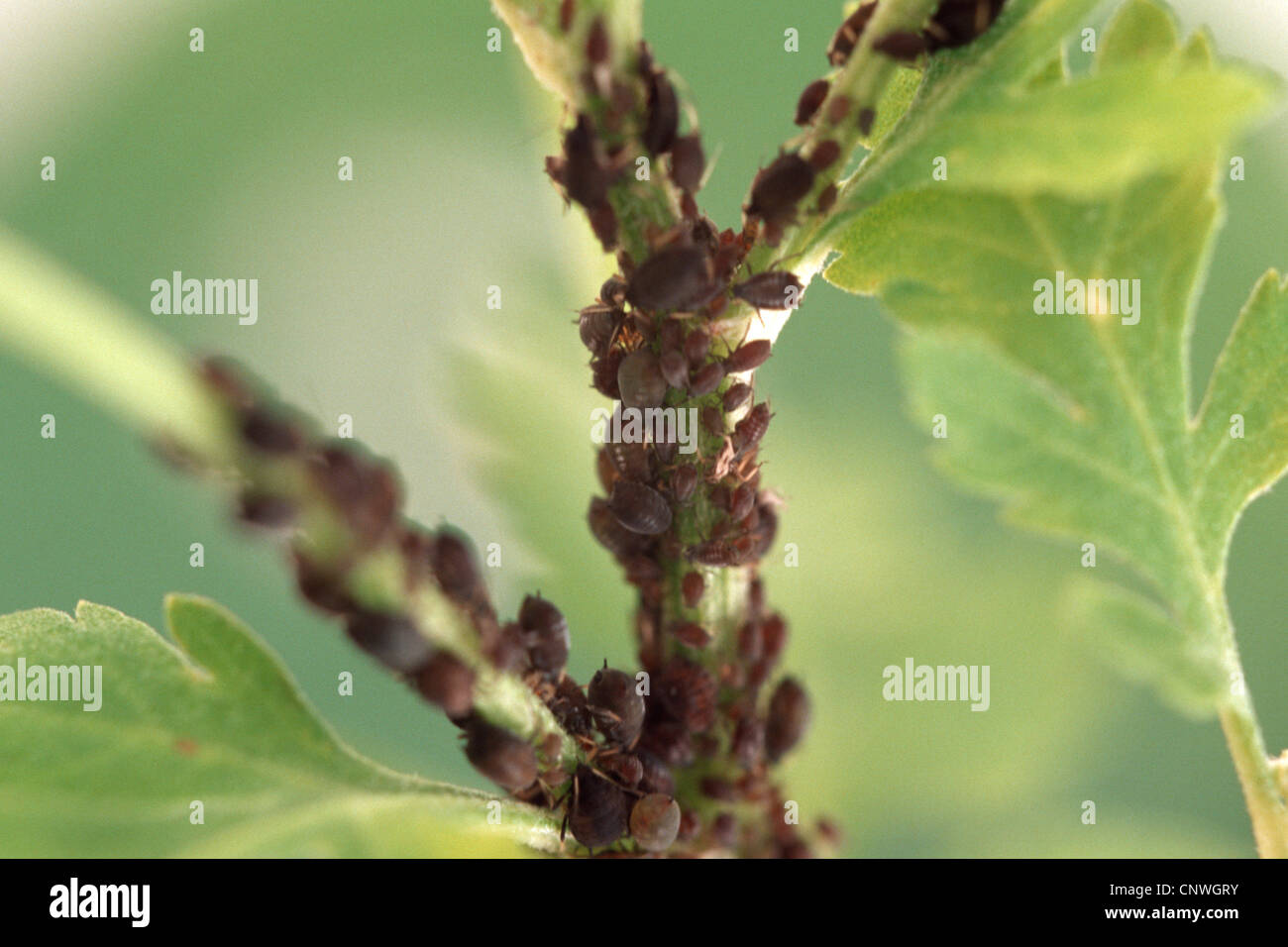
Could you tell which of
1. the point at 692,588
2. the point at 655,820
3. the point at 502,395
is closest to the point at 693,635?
the point at 692,588

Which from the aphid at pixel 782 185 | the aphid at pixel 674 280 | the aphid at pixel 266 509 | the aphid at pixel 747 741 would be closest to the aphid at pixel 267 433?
the aphid at pixel 266 509

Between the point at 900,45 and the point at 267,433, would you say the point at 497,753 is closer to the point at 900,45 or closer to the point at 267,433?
the point at 267,433

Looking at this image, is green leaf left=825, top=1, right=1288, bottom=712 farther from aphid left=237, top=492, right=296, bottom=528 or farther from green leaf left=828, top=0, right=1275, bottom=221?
aphid left=237, top=492, right=296, bottom=528

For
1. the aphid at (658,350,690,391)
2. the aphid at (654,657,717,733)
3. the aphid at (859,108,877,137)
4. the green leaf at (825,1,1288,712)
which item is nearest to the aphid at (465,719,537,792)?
the aphid at (654,657,717,733)

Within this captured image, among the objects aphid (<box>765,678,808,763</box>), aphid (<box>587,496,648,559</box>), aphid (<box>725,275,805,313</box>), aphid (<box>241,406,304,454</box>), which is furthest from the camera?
aphid (<box>765,678,808,763</box>)

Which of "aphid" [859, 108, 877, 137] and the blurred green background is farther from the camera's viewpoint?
the blurred green background
